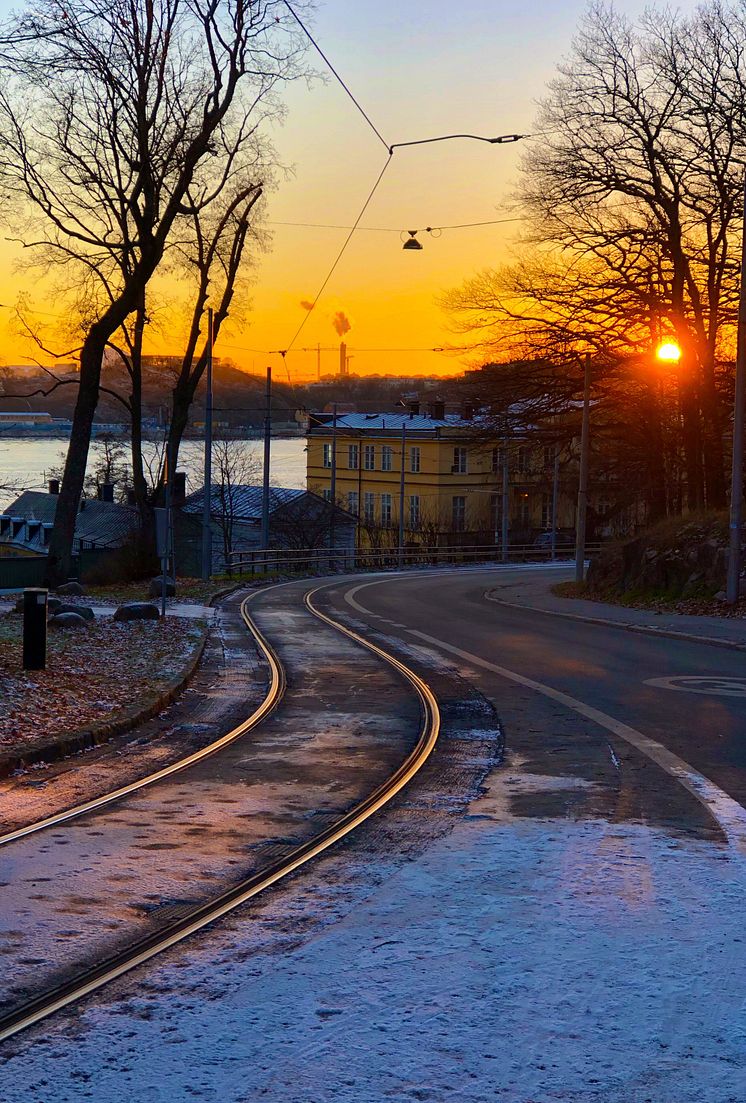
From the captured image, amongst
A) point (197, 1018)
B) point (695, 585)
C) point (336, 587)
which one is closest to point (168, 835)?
point (197, 1018)

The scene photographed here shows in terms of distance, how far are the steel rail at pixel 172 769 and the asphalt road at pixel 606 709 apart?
250 cm

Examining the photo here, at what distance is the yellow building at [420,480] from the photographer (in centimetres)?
8562

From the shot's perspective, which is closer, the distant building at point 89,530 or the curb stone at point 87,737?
the curb stone at point 87,737

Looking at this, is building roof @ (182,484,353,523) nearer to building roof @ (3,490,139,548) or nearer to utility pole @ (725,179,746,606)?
building roof @ (3,490,139,548)

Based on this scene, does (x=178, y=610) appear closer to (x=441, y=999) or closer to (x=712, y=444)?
(x=712, y=444)

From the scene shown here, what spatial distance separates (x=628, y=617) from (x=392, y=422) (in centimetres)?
6854

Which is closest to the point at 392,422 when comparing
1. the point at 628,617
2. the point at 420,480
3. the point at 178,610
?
the point at 420,480

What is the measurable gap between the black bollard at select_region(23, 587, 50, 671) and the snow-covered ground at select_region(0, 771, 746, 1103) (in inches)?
318

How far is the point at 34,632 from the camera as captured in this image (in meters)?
13.7

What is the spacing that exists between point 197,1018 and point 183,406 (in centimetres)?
3777

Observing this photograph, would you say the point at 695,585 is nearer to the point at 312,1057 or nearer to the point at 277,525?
the point at 312,1057

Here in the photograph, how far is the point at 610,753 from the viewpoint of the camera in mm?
9914

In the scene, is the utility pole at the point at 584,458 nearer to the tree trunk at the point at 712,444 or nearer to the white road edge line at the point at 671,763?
the tree trunk at the point at 712,444

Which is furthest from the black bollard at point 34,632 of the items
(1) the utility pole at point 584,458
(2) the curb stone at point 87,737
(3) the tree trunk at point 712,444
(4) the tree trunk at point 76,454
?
(3) the tree trunk at point 712,444
